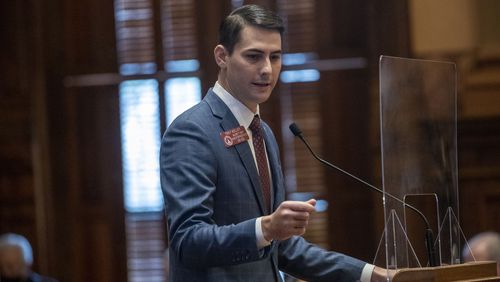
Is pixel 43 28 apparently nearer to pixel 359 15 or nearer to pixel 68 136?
pixel 68 136

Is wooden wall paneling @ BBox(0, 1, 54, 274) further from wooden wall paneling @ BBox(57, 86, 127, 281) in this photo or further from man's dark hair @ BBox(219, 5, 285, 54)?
man's dark hair @ BBox(219, 5, 285, 54)

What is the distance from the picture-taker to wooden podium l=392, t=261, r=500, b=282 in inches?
96.9

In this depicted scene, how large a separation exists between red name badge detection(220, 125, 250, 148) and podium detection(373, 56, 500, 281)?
14.8 inches

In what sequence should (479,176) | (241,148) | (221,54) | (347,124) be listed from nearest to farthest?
(241,148) < (221,54) < (479,176) < (347,124)

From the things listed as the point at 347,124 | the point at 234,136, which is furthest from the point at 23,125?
the point at 234,136

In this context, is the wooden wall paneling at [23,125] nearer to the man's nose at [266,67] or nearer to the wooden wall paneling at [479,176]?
the wooden wall paneling at [479,176]

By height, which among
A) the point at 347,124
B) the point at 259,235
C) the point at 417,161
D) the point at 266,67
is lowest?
the point at 347,124

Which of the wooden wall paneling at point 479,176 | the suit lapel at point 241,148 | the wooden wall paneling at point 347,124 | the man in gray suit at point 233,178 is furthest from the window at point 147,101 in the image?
the suit lapel at point 241,148

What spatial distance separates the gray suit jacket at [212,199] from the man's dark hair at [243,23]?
16 cm

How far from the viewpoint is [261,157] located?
9.03ft

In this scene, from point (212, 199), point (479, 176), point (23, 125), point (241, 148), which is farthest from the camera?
point (23, 125)

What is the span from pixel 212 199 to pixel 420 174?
2.01 ft

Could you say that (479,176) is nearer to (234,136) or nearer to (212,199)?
(234,136)

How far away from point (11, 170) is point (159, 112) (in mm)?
1150
